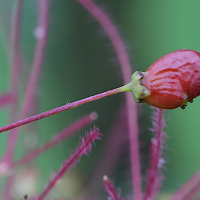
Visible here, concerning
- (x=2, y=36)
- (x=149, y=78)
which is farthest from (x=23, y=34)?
(x=149, y=78)

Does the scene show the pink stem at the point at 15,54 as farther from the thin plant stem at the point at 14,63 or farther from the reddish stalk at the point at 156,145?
the reddish stalk at the point at 156,145

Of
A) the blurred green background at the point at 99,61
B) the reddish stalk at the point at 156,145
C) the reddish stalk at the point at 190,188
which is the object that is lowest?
the reddish stalk at the point at 190,188

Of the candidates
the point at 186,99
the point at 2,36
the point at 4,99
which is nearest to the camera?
the point at 186,99

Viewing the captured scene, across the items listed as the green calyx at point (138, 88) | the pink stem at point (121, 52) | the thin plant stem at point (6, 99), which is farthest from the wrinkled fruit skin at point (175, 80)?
the thin plant stem at point (6, 99)

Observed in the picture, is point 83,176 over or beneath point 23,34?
beneath

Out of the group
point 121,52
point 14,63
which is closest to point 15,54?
point 14,63

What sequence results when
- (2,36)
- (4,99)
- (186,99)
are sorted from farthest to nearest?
1. (2,36)
2. (4,99)
3. (186,99)

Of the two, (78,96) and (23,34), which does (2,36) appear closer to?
(23,34)

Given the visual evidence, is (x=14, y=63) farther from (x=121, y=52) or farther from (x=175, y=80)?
(x=175, y=80)
